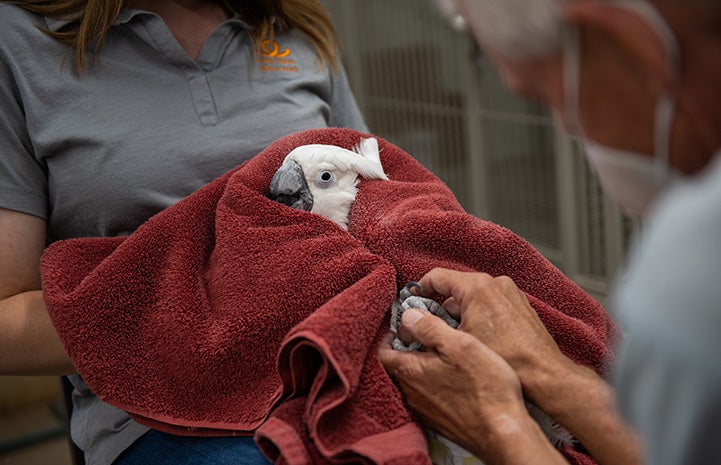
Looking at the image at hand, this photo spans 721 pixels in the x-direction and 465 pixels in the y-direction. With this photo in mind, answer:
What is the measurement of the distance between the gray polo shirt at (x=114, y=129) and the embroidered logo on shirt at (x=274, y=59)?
5 centimetres

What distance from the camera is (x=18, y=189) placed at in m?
0.96

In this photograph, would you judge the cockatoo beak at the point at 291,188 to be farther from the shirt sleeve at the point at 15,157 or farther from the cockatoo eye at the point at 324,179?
the shirt sleeve at the point at 15,157

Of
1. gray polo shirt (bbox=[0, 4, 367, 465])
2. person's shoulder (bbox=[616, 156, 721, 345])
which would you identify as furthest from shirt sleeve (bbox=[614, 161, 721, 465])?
gray polo shirt (bbox=[0, 4, 367, 465])

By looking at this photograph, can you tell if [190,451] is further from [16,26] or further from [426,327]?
[16,26]

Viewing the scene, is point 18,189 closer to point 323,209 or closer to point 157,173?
point 157,173

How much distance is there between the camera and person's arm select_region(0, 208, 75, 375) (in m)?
0.93

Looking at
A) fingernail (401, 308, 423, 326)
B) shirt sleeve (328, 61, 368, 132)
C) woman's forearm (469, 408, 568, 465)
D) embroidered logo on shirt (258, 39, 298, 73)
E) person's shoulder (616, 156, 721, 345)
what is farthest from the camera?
shirt sleeve (328, 61, 368, 132)

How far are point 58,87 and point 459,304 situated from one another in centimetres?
60

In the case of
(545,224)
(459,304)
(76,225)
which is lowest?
(545,224)

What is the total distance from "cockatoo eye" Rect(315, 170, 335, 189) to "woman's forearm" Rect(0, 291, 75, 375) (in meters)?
0.39

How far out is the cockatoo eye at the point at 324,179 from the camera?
890mm

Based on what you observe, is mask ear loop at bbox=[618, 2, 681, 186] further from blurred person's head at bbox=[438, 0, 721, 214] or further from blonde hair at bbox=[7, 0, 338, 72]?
blonde hair at bbox=[7, 0, 338, 72]

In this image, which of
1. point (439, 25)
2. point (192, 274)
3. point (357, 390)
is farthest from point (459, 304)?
point (439, 25)

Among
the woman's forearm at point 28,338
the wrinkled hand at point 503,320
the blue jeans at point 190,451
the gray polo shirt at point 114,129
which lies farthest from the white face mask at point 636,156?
the woman's forearm at point 28,338
